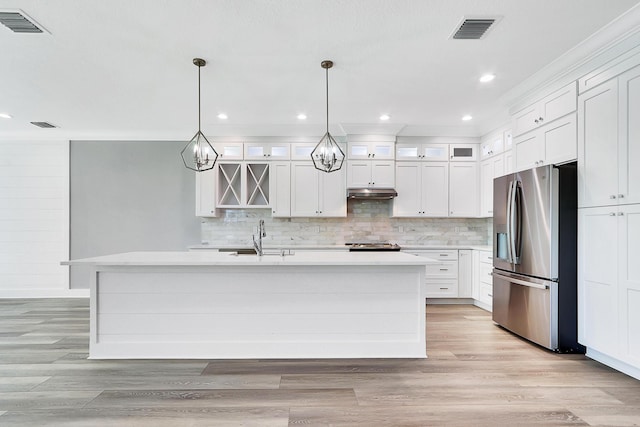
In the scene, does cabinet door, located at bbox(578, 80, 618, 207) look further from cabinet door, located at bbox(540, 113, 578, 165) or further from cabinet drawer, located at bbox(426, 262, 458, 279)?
cabinet drawer, located at bbox(426, 262, 458, 279)

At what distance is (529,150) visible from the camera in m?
3.83

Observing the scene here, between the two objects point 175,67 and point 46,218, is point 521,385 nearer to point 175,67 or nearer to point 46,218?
point 175,67

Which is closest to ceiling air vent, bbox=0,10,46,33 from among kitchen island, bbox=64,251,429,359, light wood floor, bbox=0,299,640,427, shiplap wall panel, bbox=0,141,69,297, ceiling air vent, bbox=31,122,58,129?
kitchen island, bbox=64,251,429,359

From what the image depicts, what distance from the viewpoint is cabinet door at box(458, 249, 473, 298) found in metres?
5.26

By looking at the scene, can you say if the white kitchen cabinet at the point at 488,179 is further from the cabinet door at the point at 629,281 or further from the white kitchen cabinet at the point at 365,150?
the cabinet door at the point at 629,281

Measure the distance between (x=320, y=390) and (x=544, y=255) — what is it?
2.37m

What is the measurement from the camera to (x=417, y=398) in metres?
2.38

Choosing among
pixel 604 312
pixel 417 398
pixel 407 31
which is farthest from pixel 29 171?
pixel 604 312

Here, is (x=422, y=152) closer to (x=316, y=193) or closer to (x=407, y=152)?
(x=407, y=152)

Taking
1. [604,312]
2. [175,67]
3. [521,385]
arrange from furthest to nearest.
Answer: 1. [175,67]
2. [604,312]
3. [521,385]

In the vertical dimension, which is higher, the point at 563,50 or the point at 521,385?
the point at 563,50

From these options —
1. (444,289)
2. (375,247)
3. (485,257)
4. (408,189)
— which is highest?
(408,189)

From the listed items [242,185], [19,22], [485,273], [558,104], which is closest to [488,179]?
[485,273]

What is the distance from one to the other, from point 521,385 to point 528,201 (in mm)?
1753
